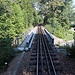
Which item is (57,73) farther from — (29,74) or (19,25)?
(19,25)

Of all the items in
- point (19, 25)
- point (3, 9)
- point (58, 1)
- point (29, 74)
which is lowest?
point (29, 74)

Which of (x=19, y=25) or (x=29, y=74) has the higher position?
(x=19, y=25)

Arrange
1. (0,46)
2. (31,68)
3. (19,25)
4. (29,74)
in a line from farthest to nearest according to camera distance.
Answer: (19,25) → (0,46) → (31,68) → (29,74)

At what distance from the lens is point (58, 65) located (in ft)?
53.9

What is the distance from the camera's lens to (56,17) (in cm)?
7919

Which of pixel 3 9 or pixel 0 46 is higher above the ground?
pixel 3 9

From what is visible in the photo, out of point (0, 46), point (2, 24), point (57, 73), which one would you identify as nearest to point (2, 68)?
point (57, 73)

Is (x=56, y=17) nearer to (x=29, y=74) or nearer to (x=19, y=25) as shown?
(x=19, y=25)

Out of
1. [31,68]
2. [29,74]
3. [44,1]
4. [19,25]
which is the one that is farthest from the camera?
[44,1]

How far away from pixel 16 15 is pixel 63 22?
44.8 meters

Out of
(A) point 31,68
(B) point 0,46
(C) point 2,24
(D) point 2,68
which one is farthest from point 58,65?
(C) point 2,24

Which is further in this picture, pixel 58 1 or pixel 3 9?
pixel 58 1

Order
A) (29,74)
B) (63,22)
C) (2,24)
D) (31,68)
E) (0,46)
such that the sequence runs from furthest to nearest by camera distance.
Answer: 1. (63,22)
2. (2,24)
3. (0,46)
4. (31,68)
5. (29,74)

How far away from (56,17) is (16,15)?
44716 mm
